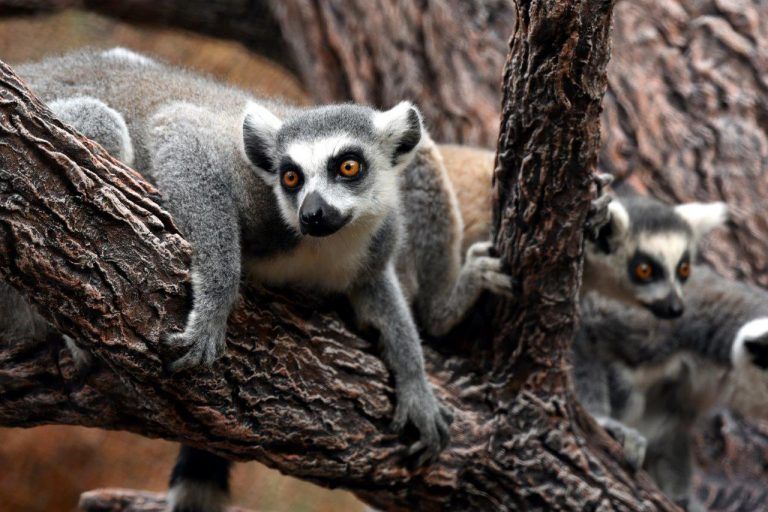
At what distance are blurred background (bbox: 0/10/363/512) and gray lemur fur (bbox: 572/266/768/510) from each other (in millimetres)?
4205

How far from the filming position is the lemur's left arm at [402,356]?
4020 mm

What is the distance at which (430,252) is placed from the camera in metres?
4.84

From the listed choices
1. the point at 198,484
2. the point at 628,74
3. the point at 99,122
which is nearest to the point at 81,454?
the point at 198,484

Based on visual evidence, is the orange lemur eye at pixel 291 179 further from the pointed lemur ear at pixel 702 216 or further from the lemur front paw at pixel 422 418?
the pointed lemur ear at pixel 702 216

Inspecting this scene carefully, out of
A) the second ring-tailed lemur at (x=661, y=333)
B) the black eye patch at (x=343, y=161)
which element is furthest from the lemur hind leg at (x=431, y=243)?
the black eye patch at (x=343, y=161)

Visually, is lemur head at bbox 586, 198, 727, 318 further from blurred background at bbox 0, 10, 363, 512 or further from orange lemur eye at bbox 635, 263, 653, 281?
blurred background at bbox 0, 10, 363, 512

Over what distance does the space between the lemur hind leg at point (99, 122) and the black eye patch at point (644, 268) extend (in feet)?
10.1

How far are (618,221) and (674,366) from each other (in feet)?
3.94

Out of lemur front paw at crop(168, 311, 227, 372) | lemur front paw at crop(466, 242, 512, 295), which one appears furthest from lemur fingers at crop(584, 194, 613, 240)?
lemur front paw at crop(168, 311, 227, 372)

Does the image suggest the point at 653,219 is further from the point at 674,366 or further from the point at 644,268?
the point at 674,366

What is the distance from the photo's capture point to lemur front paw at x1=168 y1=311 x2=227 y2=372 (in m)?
3.12

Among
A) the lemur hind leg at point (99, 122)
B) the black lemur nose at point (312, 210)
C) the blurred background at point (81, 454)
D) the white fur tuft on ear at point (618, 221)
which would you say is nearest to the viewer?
the black lemur nose at point (312, 210)

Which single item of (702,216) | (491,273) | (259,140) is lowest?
(491,273)

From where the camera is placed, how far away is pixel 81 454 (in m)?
8.81
